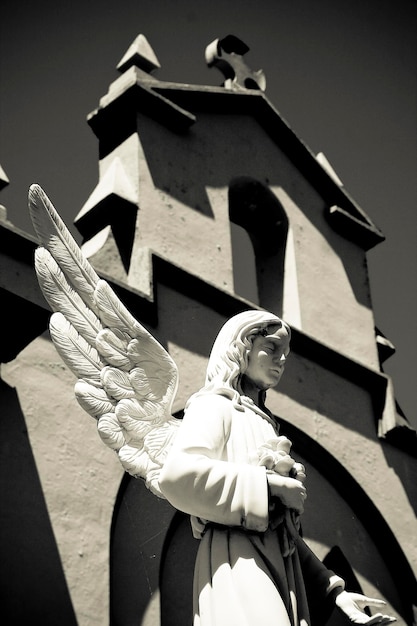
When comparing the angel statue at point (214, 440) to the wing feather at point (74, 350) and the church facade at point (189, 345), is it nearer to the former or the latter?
the wing feather at point (74, 350)

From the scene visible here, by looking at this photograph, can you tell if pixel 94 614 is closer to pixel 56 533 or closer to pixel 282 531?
pixel 56 533

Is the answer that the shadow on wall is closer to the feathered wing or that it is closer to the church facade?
the church facade

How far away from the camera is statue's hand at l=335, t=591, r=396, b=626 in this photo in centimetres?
605

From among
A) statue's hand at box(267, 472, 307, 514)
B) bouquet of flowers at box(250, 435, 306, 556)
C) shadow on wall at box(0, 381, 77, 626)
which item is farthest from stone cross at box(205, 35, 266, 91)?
statue's hand at box(267, 472, 307, 514)

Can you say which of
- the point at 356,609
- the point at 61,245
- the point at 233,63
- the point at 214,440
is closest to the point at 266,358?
the point at 214,440

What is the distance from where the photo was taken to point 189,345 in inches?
412

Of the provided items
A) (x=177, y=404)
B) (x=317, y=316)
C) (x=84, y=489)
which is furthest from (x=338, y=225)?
(x=84, y=489)

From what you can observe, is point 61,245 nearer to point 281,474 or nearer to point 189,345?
point 281,474

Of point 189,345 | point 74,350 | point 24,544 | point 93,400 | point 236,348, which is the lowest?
point 24,544

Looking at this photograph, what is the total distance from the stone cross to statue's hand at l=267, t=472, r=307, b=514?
315 inches

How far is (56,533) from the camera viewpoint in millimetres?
8578

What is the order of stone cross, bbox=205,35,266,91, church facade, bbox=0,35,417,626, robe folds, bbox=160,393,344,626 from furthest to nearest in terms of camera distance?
stone cross, bbox=205,35,266,91 < church facade, bbox=0,35,417,626 < robe folds, bbox=160,393,344,626

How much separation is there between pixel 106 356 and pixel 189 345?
3662mm

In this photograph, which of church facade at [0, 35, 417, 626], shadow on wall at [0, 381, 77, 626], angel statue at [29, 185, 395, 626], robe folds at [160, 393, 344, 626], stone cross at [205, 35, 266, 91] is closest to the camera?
robe folds at [160, 393, 344, 626]
